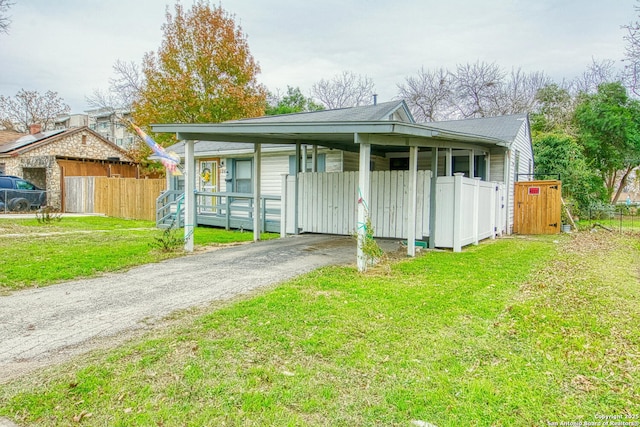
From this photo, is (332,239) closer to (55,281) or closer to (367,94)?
(55,281)

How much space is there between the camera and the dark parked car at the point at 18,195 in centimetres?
1916

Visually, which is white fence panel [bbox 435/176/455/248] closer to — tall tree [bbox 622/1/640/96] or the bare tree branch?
tall tree [bbox 622/1/640/96]

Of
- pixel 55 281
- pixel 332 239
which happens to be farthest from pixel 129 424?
pixel 332 239

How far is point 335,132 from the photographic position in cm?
655

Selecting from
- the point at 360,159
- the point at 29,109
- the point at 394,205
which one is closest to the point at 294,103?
the point at 29,109

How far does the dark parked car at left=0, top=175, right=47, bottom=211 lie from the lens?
62.8ft

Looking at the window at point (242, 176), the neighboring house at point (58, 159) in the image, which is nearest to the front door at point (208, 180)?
the window at point (242, 176)

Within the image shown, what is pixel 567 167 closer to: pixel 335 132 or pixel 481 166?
pixel 481 166

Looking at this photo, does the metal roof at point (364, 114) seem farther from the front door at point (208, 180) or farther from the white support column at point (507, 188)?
the white support column at point (507, 188)

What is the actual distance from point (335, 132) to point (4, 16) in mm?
12704

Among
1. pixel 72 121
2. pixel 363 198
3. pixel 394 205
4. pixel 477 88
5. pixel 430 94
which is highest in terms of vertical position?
pixel 477 88

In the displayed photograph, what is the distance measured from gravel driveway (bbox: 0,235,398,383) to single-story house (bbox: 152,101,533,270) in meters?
1.53

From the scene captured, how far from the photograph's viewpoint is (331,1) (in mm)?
16531

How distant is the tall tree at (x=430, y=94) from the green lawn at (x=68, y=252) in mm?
23804
